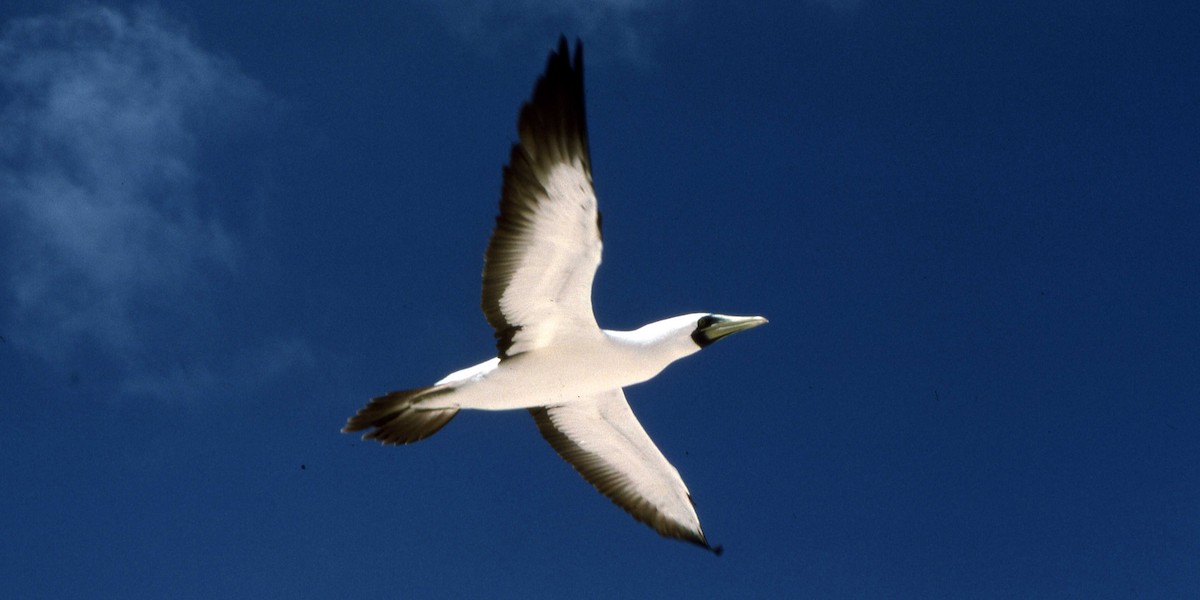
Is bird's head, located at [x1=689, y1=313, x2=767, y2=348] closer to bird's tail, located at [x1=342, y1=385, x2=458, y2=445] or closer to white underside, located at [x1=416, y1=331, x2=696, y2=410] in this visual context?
white underside, located at [x1=416, y1=331, x2=696, y2=410]

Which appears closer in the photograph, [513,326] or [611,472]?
[513,326]

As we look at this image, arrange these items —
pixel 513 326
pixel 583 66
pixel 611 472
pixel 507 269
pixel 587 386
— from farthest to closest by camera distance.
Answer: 1. pixel 611 472
2. pixel 587 386
3. pixel 513 326
4. pixel 507 269
5. pixel 583 66

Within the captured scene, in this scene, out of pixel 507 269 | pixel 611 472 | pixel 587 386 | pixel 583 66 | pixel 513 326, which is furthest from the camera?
pixel 611 472

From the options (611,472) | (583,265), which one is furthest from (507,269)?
(611,472)

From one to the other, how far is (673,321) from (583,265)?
1457mm

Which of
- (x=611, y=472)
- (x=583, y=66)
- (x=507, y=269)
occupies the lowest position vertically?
(x=611, y=472)

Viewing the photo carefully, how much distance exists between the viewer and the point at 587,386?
36.2ft

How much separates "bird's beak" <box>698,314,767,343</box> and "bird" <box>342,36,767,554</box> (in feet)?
0.04

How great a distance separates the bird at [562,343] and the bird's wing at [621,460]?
0.01 meters

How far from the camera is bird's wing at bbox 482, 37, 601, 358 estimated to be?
8734 millimetres

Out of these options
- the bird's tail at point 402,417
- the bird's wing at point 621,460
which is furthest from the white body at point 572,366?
the bird's wing at point 621,460

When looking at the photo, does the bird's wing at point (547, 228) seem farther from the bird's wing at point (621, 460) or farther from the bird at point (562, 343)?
the bird's wing at point (621, 460)

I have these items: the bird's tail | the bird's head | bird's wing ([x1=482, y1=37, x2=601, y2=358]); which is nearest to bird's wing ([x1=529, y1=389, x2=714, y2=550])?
the bird's head

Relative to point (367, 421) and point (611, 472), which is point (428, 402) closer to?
point (367, 421)
